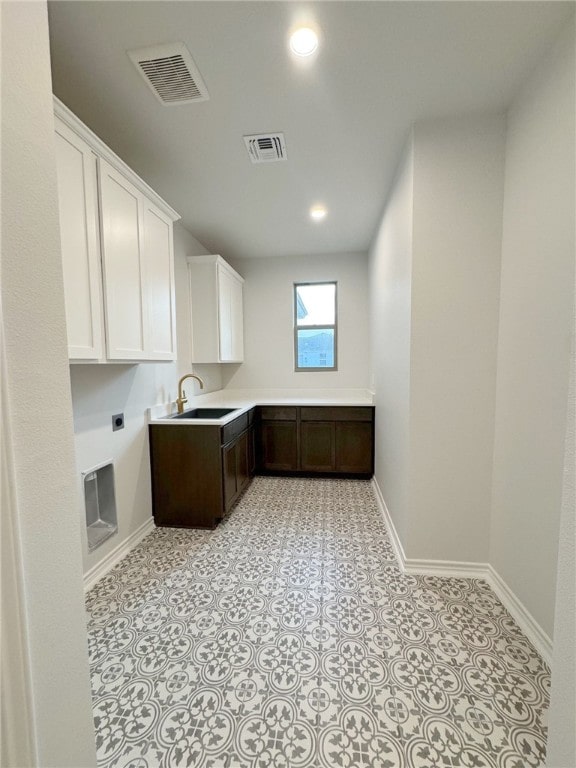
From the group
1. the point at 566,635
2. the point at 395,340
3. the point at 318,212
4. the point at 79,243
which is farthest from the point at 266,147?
the point at 566,635

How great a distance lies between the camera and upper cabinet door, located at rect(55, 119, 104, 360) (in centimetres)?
138

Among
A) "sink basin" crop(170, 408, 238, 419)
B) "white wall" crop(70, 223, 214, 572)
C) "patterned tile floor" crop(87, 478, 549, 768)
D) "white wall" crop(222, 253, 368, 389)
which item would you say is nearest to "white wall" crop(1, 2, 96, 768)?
"patterned tile floor" crop(87, 478, 549, 768)

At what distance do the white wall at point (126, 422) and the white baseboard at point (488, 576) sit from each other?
192cm

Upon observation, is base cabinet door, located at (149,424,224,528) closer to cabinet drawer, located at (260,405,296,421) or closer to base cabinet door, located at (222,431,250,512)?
base cabinet door, located at (222,431,250,512)

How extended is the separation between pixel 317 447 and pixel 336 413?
45 cm

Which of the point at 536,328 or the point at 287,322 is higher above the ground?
the point at 287,322

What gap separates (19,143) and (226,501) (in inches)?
94.6

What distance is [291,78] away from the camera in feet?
4.94

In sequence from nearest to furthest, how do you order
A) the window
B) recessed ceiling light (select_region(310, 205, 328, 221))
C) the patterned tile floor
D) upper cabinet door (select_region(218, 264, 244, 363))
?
the patterned tile floor < recessed ceiling light (select_region(310, 205, 328, 221)) < upper cabinet door (select_region(218, 264, 244, 363)) < the window

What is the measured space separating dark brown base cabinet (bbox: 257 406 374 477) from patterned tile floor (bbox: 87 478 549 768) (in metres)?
1.35

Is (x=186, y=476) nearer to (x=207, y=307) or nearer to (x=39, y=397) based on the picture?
(x=207, y=307)

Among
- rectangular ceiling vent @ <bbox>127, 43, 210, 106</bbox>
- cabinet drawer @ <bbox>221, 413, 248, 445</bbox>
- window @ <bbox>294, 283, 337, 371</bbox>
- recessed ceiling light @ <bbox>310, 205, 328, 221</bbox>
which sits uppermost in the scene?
recessed ceiling light @ <bbox>310, 205, 328, 221</bbox>

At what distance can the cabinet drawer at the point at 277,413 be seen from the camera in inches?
141

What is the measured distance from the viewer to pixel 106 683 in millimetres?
1293
